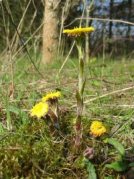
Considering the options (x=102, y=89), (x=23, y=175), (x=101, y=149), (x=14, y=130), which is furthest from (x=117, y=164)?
(x=102, y=89)

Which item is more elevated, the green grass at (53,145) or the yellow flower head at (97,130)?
the yellow flower head at (97,130)

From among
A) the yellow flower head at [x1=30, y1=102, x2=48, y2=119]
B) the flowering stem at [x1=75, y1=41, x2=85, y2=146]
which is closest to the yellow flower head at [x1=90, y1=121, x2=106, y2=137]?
the flowering stem at [x1=75, y1=41, x2=85, y2=146]

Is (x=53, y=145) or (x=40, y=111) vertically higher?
(x=40, y=111)

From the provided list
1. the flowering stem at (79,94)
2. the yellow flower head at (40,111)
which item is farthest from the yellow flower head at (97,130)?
the yellow flower head at (40,111)

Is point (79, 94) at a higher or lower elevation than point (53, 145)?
higher

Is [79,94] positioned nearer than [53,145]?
Yes

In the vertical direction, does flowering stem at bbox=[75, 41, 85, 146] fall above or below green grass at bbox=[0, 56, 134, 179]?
above

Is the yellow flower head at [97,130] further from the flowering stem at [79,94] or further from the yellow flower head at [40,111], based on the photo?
the yellow flower head at [40,111]

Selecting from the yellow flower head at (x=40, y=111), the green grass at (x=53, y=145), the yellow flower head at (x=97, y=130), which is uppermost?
the yellow flower head at (x=40, y=111)

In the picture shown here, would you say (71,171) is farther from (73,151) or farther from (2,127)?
(2,127)

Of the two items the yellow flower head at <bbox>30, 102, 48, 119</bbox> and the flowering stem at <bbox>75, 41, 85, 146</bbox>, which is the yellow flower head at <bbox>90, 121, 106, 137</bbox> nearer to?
the flowering stem at <bbox>75, 41, 85, 146</bbox>

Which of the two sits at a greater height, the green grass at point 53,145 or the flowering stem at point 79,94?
the flowering stem at point 79,94
